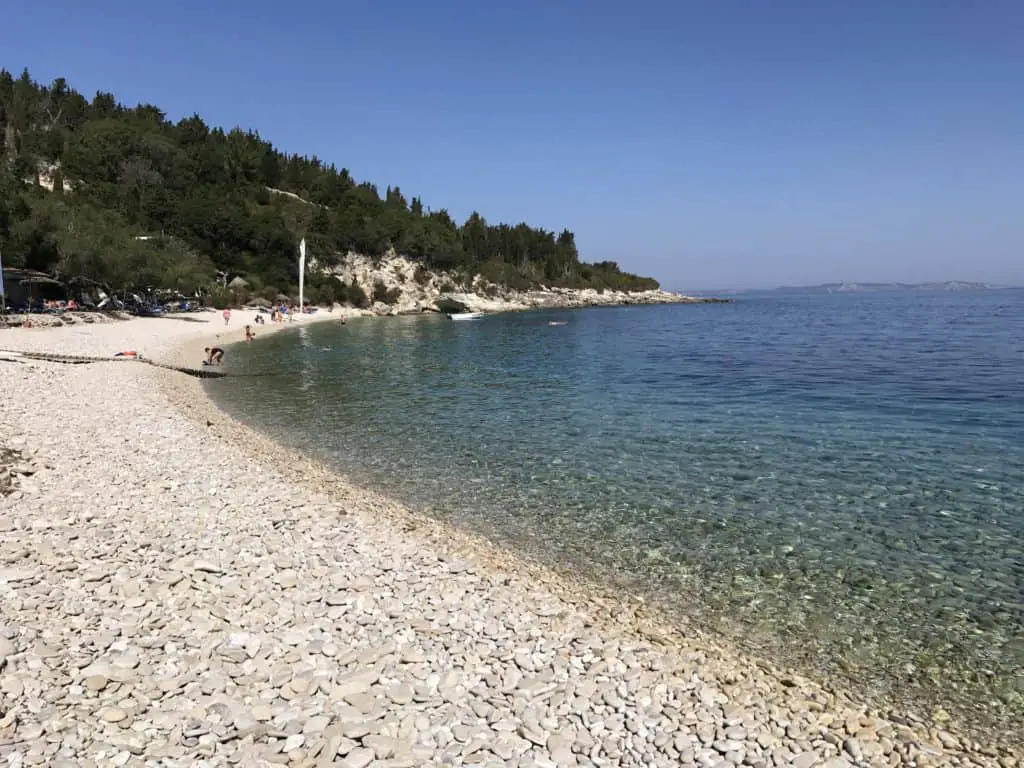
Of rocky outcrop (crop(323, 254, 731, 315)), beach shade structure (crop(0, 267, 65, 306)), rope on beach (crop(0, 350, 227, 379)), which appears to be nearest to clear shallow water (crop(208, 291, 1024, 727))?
rope on beach (crop(0, 350, 227, 379))

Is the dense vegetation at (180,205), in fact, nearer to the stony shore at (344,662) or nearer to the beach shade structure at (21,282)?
the beach shade structure at (21,282)

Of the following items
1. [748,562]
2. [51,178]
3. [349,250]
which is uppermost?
[51,178]

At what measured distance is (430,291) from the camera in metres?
122

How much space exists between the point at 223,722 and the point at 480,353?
39.2 metres

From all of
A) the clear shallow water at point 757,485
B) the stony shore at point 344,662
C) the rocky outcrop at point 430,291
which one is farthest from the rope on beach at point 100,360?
the rocky outcrop at point 430,291

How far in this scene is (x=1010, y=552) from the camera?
32.7 ft

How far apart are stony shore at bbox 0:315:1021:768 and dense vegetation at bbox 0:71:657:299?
51244 millimetres

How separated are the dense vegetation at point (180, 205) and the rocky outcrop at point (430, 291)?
2213mm

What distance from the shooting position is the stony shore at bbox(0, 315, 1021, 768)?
5133mm

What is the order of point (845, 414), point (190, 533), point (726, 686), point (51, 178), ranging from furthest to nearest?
point (51, 178), point (845, 414), point (190, 533), point (726, 686)

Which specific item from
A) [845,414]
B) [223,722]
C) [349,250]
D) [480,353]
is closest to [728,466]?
[845,414]

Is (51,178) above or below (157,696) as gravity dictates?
above

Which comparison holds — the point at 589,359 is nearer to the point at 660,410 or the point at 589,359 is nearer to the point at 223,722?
the point at 660,410

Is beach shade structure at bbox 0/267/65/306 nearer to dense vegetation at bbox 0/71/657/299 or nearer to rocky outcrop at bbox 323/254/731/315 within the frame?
dense vegetation at bbox 0/71/657/299
